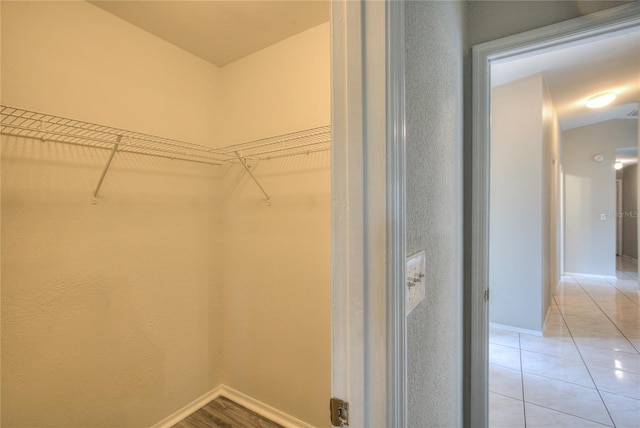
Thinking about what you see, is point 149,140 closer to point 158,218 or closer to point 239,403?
point 158,218

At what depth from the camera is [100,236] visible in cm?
154

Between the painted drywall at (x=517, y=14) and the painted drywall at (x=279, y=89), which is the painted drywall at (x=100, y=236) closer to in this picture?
the painted drywall at (x=279, y=89)

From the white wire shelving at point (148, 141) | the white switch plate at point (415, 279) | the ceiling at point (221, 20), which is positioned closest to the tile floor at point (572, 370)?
the white switch plate at point (415, 279)

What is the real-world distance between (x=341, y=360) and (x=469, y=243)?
1.02 meters

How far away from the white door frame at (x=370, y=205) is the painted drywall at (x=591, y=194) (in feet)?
21.2

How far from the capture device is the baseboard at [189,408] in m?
1.80

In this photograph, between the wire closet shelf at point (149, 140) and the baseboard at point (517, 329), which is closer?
the wire closet shelf at point (149, 140)

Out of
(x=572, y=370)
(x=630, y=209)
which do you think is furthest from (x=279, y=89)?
(x=630, y=209)

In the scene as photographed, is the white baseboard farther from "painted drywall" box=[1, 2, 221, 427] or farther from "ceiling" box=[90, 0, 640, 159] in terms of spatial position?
"ceiling" box=[90, 0, 640, 159]

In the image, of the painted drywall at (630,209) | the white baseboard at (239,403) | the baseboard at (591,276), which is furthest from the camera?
the baseboard at (591,276)

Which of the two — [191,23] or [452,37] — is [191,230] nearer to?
[191,23]

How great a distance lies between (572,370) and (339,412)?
110 inches

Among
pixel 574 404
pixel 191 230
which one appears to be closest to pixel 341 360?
pixel 191 230

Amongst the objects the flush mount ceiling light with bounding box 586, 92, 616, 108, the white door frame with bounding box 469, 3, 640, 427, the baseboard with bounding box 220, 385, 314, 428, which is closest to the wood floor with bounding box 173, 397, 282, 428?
the baseboard with bounding box 220, 385, 314, 428
